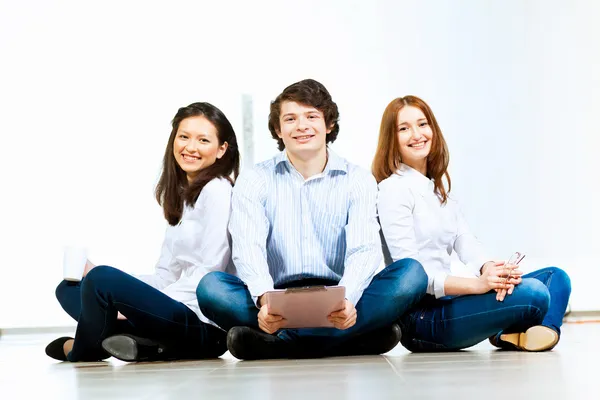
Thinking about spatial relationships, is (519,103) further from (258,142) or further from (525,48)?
(258,142)

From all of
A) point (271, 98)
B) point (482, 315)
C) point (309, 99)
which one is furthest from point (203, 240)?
point (271, 98)

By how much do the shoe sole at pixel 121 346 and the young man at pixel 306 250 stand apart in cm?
23

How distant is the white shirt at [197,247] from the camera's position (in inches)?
104

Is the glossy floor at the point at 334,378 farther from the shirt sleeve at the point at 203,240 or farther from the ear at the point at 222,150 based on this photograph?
the ear at the point at 222,150

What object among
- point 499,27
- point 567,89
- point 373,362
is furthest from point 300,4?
point 373,362

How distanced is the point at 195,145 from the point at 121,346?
0.79m

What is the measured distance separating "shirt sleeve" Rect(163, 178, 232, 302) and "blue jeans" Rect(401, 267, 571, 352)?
0.63m

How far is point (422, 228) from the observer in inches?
107

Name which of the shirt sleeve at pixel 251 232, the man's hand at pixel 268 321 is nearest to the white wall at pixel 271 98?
the shirt sleeve at pixel 251 232

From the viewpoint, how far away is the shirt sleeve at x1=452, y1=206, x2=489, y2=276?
2766mm

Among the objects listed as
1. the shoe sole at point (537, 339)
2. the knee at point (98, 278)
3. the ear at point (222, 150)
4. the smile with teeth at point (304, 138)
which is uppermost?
the smile with teeth at point (304, 138)

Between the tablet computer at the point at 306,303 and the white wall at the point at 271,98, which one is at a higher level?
the white wall at the point at 271,98

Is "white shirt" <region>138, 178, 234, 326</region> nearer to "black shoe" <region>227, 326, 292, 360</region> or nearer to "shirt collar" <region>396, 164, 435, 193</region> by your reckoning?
"black shoe" <region>227, 326, 292, 360</region>

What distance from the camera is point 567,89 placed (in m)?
5.56
